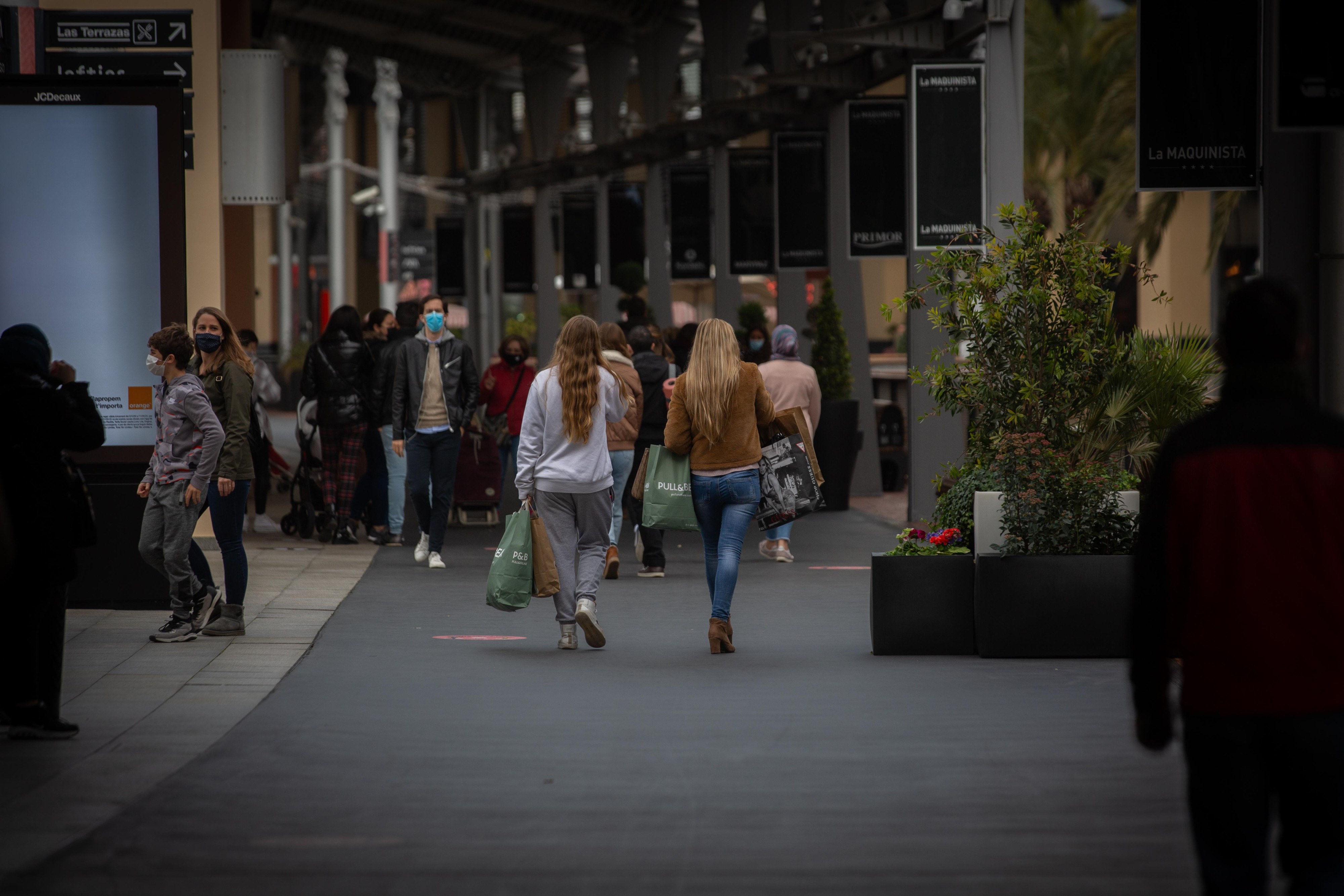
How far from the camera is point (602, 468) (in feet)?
29.5

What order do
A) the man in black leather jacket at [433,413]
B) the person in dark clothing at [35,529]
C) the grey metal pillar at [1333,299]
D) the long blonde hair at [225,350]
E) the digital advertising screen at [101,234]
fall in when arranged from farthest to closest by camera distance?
the man in black leather jacket at [433,413] < the digital advertising screen at [101,234] < the long blonde hair at [225,350] < the grey metal pillar at [1333,299] < the person in dark clothing at [35,529]

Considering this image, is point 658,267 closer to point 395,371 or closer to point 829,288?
point 829,288

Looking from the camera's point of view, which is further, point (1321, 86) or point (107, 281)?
point (107, 281)

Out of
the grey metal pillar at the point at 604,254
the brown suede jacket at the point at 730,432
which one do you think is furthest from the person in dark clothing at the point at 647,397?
the grey metal pillar at the point at 604,254

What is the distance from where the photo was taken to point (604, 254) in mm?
29859

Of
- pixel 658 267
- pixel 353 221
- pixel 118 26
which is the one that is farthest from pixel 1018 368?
pixel 353 221

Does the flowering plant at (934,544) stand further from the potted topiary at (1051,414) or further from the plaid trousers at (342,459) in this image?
the plaid trousers at (342,459)

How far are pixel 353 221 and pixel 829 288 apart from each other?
49110 mm

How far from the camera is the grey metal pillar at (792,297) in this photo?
814 inches

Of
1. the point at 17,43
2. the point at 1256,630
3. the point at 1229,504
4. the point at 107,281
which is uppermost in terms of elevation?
the point at 17,43

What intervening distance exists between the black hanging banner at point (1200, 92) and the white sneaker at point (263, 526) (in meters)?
9.20

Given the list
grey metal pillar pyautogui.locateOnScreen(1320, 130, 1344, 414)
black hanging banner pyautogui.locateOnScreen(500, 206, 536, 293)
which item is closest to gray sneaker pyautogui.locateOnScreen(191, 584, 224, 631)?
grey metal pillar pyautogui.locateOnScreen(1320, 130, 1344, 414)

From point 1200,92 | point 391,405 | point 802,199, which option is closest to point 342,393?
point 391,405

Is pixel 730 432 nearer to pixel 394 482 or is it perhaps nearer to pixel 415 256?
pixel 394 482
